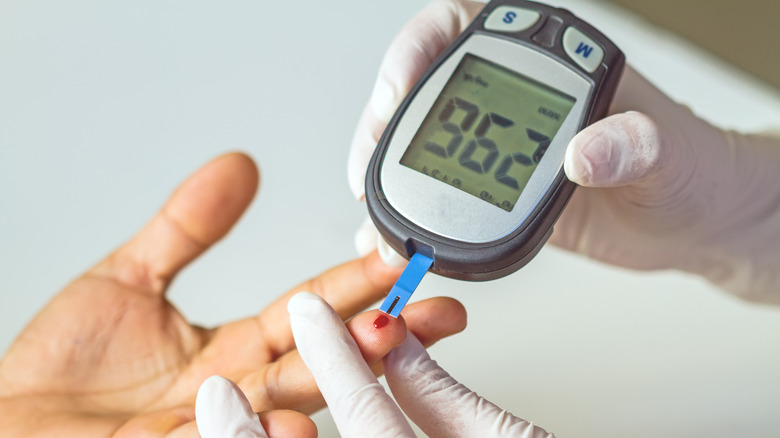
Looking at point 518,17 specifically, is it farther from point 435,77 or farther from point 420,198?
point 420,198

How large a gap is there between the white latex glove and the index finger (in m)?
0.34

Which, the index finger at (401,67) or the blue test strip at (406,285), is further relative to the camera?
the index finger at (401,67)

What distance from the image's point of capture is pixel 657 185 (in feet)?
4.50

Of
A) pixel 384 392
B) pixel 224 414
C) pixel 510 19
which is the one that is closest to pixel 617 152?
pixel 510 19

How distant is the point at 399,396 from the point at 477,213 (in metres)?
0.31

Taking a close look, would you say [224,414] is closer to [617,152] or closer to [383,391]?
[383,391]

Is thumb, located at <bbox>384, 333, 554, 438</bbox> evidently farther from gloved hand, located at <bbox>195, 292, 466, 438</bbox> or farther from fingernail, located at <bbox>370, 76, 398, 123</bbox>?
fingernail, located at <bbox>370, 76, 398, 123</bbox>

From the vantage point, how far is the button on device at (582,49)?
1.22 meters

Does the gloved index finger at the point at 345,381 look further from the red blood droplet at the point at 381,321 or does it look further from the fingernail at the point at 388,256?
the fingernail at the point at 388,256

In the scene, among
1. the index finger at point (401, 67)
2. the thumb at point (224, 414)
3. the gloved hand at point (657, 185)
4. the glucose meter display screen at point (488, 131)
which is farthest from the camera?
the index finger at point (401, 67)

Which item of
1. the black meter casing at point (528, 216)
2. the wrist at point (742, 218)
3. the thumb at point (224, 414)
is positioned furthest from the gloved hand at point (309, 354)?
the wrist at point (742, 218)

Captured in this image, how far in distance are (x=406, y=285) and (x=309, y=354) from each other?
171 millimetres

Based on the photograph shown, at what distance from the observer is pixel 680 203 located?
57.8 inches

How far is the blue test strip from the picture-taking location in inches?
41.4
